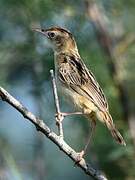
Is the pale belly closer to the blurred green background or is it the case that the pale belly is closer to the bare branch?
the bare branch

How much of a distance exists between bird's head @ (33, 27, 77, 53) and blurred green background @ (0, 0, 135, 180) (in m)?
0.81

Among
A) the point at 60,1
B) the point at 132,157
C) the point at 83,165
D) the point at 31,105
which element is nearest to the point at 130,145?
the point at 132,157

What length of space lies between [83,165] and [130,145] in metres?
3.28

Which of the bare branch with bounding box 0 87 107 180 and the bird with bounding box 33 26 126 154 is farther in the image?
the bird with bounding box 33 26 126 154

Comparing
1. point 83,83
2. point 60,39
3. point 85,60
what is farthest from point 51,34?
point 85,60

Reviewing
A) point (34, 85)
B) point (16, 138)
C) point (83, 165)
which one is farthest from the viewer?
Result: point (16, 138)

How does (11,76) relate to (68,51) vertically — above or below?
above

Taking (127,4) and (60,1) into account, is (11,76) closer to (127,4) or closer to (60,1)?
(60,1)

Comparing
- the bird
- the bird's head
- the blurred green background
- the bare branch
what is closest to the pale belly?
the bird

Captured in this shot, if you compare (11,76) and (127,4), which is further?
(127,4)

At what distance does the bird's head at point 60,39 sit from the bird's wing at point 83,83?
0.50m

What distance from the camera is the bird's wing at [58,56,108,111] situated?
609 cm

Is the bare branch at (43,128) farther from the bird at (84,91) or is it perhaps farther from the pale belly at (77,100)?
the pale belly at (77,100)

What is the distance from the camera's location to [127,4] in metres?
9.16
